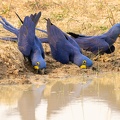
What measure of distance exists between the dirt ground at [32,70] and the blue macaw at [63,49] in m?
0.07

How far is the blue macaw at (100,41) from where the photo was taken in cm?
803

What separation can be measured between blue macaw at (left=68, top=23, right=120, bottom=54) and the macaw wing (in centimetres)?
87

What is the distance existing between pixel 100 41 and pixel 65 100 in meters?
2.49

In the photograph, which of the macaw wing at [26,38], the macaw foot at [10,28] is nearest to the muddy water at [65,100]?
the macaw wing at [26,38]

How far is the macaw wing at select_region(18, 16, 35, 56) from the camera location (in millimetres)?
7223

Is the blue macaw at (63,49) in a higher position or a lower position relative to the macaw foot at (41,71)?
higher

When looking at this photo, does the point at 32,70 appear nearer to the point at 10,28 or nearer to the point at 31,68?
the point at 31,68

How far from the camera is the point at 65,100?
573 centimetres

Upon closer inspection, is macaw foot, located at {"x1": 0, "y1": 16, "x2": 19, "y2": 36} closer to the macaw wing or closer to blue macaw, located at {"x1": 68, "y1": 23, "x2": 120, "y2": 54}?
the macaw wing

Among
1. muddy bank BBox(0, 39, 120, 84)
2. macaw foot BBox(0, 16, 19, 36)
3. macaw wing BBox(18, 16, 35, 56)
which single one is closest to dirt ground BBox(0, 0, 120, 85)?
muddy bank BBox(0, 39, 120, 84)

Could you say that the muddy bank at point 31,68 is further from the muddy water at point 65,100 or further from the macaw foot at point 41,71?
the muddy water at point 65,100

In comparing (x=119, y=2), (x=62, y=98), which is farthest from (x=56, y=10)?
(x=62, y=98)

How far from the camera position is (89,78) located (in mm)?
6953

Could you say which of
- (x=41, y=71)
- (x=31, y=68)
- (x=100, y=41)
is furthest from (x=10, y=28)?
(x=41, y=71)
